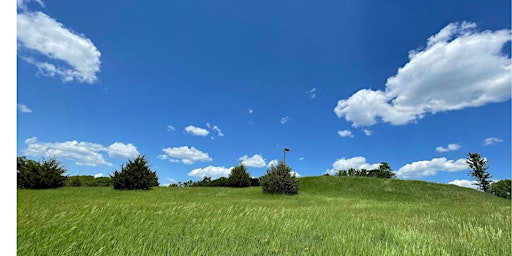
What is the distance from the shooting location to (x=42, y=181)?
24.1 meters

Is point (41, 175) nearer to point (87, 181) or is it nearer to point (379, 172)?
point (87, 181)

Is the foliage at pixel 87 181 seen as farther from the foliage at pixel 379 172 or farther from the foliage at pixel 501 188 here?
the foliage at pixel 501 188

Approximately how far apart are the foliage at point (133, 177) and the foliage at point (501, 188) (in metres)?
55.6

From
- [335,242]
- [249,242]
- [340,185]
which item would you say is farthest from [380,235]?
[340,185]

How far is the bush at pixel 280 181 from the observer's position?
81.0ft

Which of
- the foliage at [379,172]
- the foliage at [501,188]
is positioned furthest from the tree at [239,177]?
the foliage at [501,188]

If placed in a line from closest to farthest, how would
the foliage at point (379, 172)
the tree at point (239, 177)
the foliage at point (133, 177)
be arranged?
the foliage at point (133, 177) < the tree at point (239, 177) < the foliage at point (379, 172)

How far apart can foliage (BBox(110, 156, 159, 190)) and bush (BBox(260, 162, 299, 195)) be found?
10.6 metres

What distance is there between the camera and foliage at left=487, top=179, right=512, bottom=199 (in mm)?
46469

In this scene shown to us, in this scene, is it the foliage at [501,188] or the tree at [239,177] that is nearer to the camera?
the tree at [239,177]

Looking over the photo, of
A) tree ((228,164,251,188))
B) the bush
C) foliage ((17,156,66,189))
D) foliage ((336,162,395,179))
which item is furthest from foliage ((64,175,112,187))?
foliage ((336,162,395,179))

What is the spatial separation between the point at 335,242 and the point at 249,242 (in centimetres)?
115

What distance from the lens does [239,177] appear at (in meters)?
33.8
